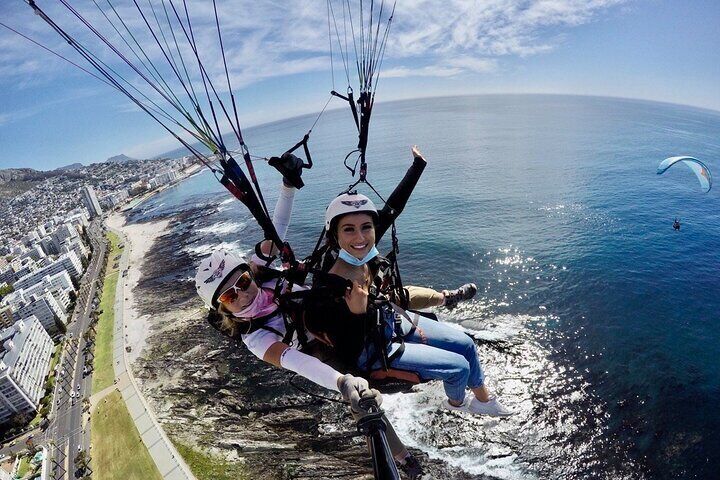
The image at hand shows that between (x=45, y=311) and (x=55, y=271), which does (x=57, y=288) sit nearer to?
(x=45, y=311)

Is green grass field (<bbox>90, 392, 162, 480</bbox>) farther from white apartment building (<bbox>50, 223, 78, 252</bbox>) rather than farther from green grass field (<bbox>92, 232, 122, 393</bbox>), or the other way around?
white apartment building (<bbox>50, 223, 78, 252</bbox>)

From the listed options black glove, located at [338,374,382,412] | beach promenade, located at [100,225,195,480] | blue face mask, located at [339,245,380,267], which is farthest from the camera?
beach promenade, located at [100,225,195,480]

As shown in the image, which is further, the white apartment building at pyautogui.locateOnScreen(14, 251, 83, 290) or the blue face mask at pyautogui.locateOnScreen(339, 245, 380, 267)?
the white apartment building at pyautogui.locateOnScreen(14, 251, 83, 290)

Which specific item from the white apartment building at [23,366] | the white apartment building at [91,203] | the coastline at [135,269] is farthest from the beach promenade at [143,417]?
the white apartment building at [91,203]

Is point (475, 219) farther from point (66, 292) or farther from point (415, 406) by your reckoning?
point (66, 292)

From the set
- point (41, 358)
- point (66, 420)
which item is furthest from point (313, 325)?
point (41, 358)

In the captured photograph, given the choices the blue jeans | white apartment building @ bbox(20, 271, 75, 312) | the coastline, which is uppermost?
the blue jeans

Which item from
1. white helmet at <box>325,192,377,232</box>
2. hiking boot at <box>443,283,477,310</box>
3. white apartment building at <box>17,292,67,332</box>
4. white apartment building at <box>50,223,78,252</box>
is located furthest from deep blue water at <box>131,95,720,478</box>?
white apartment building at <box>50,223,78,252</box>
